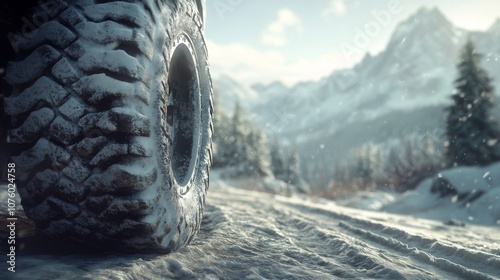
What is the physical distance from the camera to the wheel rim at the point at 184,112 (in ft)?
8.59

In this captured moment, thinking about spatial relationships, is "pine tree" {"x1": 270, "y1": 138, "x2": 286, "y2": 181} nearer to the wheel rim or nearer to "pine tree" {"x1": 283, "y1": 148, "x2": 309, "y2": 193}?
"pine tree" {"x1": 283, "y1": 148, "x2": 309, "y2": 193}

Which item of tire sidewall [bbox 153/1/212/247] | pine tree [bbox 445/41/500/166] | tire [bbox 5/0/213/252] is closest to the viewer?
tire [bbox 5/0/213/252]

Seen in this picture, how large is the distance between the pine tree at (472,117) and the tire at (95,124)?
25.4 meters

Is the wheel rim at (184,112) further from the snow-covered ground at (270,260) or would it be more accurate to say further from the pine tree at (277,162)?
the pine tree at (277,162)

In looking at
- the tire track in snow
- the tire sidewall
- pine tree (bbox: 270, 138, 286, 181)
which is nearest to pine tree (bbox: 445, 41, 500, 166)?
the tire track in snow

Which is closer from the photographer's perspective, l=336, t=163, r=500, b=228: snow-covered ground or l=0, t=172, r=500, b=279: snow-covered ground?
l=0, t=172, r=500, b=279: snow-covered ground

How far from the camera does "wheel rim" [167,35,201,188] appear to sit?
262 centimetres

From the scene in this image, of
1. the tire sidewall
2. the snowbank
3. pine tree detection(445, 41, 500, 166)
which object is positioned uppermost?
pine tree detection(445, 41, 500, 166)

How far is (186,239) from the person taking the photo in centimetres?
231

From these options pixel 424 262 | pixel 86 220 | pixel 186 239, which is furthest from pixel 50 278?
pixel 424 262

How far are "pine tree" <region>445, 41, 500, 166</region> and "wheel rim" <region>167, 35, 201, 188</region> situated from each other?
24604mm

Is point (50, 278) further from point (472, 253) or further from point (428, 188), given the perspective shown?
point (428, 188)

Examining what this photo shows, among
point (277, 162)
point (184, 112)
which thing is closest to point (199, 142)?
point (184, 112)

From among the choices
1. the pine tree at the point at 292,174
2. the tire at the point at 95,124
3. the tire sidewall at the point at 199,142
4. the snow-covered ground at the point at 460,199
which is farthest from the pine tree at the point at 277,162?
the tire at the point at 95,124
